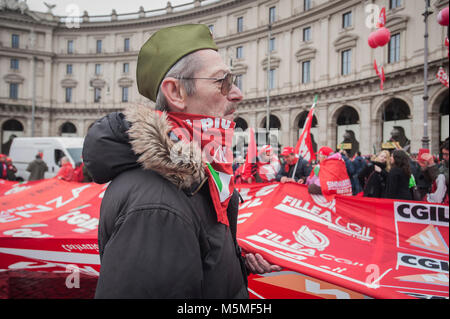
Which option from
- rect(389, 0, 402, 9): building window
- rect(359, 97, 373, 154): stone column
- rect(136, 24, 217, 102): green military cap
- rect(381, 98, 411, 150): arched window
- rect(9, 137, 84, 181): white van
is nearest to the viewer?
rect(136, 24, 217, 102): green military cap

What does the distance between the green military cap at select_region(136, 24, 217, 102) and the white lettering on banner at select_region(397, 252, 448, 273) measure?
10.9 ft

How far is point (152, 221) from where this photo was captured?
0.90 metres

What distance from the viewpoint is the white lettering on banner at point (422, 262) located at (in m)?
3.49

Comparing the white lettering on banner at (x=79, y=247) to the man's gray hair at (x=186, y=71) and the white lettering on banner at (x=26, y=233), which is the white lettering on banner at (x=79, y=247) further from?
the man's gray hair at (x=186, y=71)

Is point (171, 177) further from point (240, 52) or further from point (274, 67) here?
point (240, 52)

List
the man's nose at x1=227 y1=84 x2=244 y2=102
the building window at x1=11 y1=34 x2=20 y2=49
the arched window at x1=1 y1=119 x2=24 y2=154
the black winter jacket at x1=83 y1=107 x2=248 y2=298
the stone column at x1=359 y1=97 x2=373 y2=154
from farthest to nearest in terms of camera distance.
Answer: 1. the arched window at x1=1 y1=119 x2=24 y2=154
2. the building window at x1=11 y1=34 x2=20 y2=49
3. the stone column at x1=359 y1=97 x2=373 y2=154
4. the man's nose at x1=227 y1=84 x2=244 y2=102
5. the black winter jacket at x1=83 y1=107 x2=248 y2=298

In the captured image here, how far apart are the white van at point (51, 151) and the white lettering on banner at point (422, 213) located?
53.3ft

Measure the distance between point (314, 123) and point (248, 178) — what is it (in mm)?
20679

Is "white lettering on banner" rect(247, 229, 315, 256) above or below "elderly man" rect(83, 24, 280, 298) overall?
Answer: below


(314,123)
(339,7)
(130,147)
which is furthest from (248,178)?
(339,7)

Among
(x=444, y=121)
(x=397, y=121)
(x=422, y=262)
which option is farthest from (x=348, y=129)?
(x=422, y=262)

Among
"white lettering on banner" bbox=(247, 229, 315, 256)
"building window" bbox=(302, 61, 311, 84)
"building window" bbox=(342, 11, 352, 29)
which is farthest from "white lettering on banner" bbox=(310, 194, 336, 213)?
"building window" bbox=(302, 61, 311, 84)

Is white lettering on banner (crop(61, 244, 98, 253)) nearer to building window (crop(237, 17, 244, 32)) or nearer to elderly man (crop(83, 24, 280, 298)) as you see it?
elderly man (crop(83, 24, 280, 298))

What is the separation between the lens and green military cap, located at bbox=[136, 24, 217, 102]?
50.1 inches
